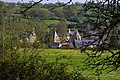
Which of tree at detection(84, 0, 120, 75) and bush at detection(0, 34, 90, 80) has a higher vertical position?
tree at detection(84, 0, 120, 75)

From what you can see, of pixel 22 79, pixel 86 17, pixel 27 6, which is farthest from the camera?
pixel 22 79

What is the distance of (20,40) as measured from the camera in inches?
290

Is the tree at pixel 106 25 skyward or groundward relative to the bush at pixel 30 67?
skyward

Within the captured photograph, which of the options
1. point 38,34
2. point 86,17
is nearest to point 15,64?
point 38,34

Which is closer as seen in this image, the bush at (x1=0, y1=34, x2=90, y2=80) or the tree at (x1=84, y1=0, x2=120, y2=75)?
the tree at (x1=84, y1=0, x2=120, y2=75)

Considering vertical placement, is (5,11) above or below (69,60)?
above

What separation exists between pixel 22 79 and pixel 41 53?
990 mm

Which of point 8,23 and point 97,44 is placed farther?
point 8,23

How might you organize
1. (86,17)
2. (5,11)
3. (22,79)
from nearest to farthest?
1. (86,17)
2. (22,79)
3. (5,11)

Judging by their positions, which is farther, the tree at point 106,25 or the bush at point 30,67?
the bush at point 30,67

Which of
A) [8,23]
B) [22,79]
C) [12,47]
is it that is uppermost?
[8,23]

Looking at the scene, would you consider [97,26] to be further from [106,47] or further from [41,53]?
[41,53]

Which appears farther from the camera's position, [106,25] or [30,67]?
[30,67]

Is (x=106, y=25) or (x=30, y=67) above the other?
(x=106, y=25)
